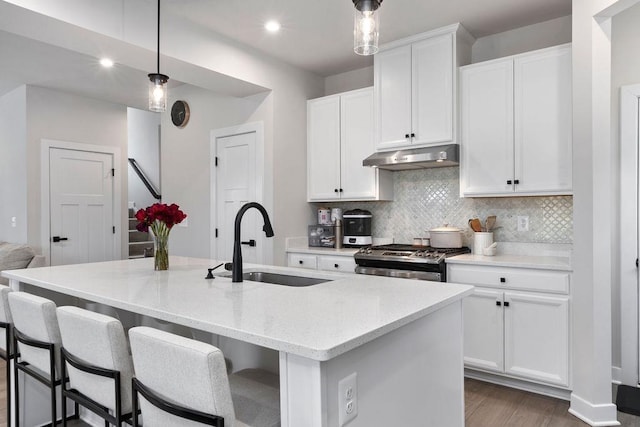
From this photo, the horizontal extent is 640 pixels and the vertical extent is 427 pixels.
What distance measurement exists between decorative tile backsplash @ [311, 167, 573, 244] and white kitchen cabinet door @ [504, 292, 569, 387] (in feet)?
2.25

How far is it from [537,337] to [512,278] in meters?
0.41

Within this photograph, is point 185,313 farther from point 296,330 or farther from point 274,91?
point 274,91

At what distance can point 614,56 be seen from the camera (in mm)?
3061

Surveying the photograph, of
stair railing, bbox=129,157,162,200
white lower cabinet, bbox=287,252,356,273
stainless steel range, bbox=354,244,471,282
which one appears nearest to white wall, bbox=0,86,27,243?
stair railing, bbox=129,157,162,200

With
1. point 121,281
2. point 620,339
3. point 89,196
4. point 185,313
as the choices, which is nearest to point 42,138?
point 89,196

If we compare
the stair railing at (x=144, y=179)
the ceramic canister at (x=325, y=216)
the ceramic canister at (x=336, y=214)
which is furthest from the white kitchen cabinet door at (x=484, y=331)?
the stair railing at (x=144, y=179)

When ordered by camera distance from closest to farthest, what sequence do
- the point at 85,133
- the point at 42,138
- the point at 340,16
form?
the point at 340,16
the point at 42,138
the point at 85,133

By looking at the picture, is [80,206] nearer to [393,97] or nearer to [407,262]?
[393,97]

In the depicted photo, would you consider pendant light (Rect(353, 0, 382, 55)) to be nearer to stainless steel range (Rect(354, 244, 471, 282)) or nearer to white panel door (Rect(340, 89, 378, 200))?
stainless steel range (Rect(354, 244, 471, 282))

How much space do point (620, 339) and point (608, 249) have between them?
941 millimetres

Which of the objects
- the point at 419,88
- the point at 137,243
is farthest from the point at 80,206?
the point at 419,88

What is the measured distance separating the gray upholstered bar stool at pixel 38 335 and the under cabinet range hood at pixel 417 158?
2.60 metres

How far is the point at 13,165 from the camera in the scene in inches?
204

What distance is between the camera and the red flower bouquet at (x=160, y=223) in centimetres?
248
